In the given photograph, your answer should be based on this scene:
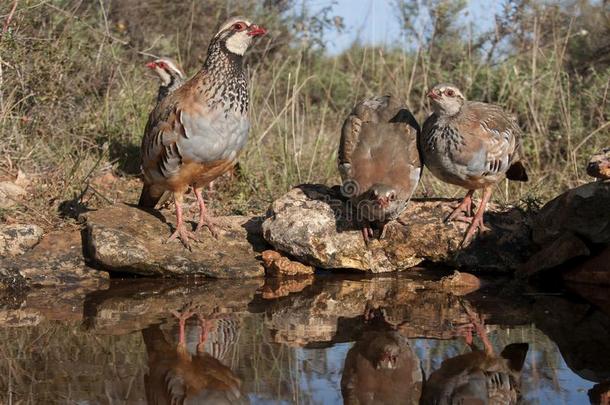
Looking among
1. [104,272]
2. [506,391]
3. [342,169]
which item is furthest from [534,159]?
[506,391]

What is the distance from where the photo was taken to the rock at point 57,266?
5.57 m

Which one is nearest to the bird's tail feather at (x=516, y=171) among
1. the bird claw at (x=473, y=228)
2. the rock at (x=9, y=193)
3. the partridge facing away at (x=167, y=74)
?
the bird claw at (x=473, y=228)

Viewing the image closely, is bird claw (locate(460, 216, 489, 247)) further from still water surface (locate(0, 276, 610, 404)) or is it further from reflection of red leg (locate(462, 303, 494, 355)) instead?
reflection of red leg (locate(462, 303, 494, 355))

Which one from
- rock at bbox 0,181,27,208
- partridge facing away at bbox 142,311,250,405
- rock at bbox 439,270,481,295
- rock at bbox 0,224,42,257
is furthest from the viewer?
rock at bbox 0,181,27,208

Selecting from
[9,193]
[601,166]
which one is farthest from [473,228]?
[9,193]

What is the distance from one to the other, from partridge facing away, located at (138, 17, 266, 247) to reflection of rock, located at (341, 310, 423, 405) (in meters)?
1.90

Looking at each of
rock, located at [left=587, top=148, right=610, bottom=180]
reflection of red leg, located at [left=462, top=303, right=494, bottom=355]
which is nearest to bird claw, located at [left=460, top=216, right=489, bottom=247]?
rock, located at [left=587, top=148, right=610, bottom=180]

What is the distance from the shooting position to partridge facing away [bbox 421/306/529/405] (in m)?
3.51

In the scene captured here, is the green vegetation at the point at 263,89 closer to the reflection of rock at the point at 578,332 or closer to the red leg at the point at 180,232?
the red leg at the point at 180,232

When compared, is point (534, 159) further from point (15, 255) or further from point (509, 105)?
point (15, 255)

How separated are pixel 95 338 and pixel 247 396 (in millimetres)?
1155

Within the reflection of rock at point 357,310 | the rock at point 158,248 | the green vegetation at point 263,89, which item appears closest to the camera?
the reflection of rock at point 357,310

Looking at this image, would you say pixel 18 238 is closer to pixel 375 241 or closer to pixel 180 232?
pixel 180 232

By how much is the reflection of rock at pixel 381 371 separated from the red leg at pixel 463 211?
1847 millimetres
